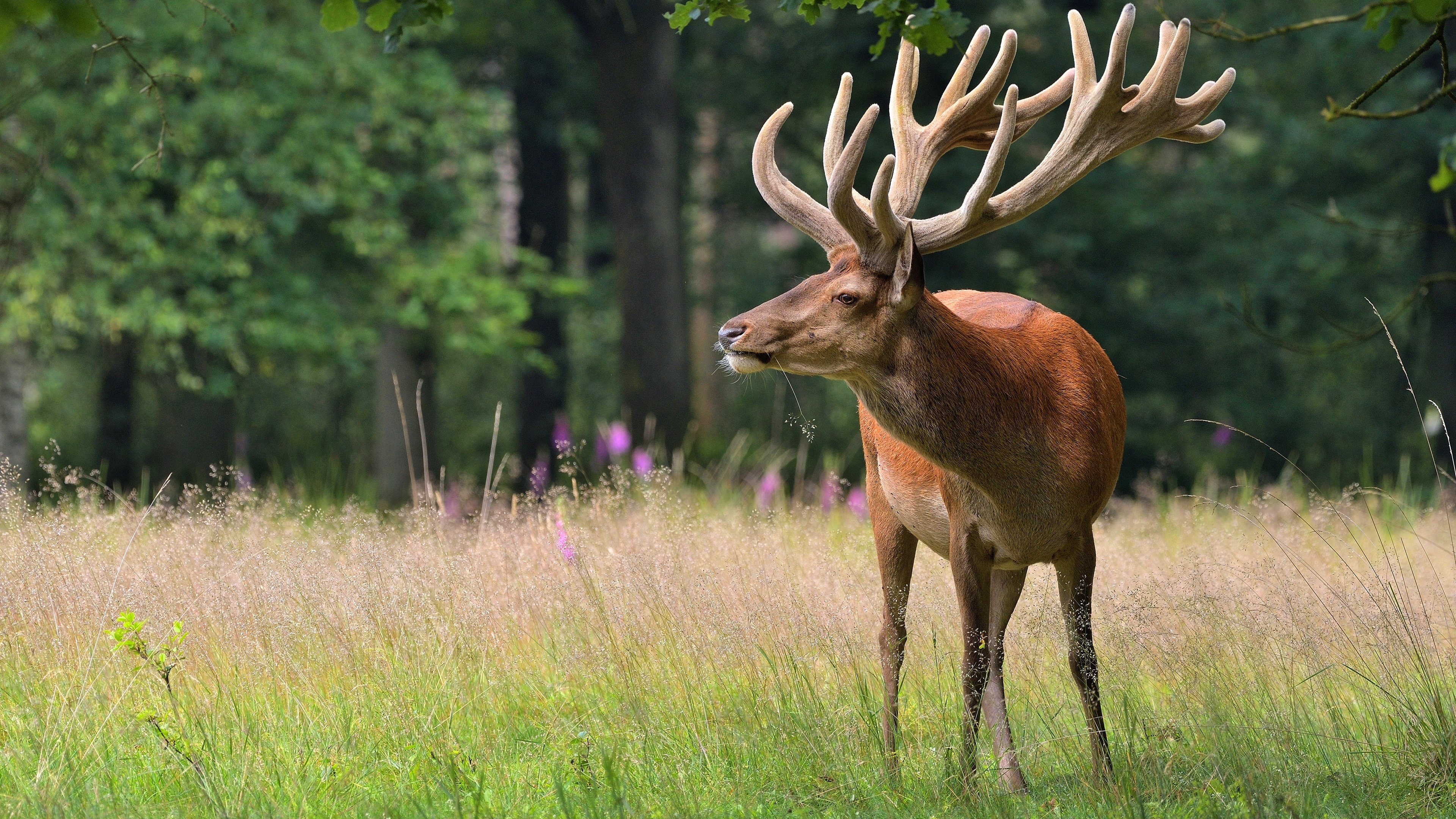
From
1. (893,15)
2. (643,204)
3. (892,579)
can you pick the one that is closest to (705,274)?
(643,204)

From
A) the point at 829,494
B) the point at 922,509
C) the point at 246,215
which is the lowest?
the point at 829,494

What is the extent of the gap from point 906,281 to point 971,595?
3.22ft

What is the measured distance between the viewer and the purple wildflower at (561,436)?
5.61 metres

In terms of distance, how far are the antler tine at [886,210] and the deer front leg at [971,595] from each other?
0.85 metres

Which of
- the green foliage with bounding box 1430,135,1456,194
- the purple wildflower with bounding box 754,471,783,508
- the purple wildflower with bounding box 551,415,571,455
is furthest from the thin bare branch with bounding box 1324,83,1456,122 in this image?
the purple wildflower with bounding box 754,471,783,508

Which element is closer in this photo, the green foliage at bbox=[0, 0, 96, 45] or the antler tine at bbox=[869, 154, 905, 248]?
the green foliage at bbox=[0, 0, 96, 45]

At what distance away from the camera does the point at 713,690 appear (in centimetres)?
441

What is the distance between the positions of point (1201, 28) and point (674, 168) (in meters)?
8.87

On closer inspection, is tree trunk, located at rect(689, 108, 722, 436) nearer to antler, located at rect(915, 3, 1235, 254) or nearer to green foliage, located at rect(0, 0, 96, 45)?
antler, located at rect(915, 3, 1235, 254)

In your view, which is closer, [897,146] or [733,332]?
[733,332]

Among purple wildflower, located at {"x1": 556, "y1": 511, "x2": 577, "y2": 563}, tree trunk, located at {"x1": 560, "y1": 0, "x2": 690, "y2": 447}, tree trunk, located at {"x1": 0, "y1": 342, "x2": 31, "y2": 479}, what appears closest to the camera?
purple wildflower, located at {"x1": 556, "y1": 511, "x2": 577, "y2": 563}

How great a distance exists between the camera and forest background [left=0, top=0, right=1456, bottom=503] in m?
11.1

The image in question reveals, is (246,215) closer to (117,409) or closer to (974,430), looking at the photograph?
(117,409)

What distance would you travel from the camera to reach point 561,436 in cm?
1122
